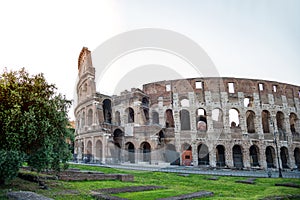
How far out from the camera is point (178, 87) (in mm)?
34344

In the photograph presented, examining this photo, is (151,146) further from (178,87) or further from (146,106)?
(178,87)

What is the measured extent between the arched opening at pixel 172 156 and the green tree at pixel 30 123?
2248cm

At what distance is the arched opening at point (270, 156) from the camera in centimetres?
3275

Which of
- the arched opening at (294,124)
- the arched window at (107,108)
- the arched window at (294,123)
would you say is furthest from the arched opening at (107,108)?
the arched window at (294,123)

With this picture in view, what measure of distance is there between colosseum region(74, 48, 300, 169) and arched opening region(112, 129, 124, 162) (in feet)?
0.43

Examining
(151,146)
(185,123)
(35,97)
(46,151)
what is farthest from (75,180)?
Answer: (185,123)

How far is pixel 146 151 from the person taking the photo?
31.5 metres

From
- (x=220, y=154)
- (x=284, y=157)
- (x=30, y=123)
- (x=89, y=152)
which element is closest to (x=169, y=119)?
(x=220, y=154)

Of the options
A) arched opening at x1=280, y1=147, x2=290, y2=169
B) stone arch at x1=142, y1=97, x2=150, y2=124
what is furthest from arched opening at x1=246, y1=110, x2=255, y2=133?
stone arch at x1=142, y1=97, x2=150, y2=124

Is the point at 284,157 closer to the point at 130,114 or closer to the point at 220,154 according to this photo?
the point at 220,154

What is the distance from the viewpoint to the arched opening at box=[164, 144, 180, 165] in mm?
31703

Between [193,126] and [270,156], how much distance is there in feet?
40.6

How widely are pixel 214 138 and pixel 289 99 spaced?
46.2 feet

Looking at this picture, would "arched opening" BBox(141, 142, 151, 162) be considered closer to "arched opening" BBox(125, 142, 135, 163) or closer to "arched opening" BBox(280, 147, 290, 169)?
"arched opening" BBox(125, 142, 135, 163)
